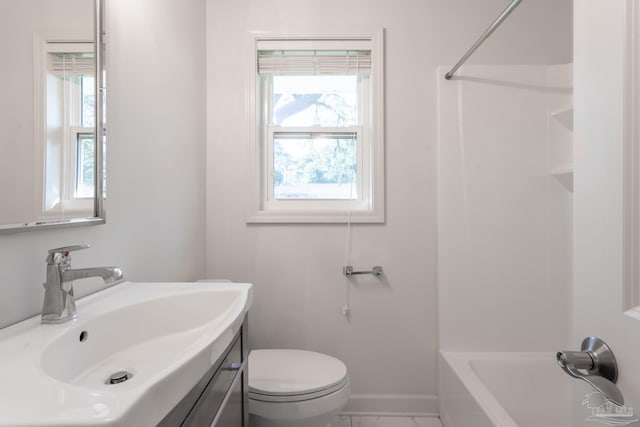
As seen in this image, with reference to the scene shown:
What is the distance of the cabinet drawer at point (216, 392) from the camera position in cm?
61

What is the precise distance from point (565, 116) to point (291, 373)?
1.77 meters

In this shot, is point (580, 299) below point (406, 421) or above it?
above

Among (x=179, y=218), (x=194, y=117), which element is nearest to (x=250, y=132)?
(x=194, y=117)

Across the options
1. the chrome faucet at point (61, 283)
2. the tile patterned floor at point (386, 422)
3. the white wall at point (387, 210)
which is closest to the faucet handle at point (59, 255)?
the chrome faucet at point (61, 283)

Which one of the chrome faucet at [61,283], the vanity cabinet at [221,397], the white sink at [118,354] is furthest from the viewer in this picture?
the chrome faucet at [61,283]

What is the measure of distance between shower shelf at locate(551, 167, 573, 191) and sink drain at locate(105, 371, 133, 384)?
1891 millimetres

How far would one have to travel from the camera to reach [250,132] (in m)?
1.68

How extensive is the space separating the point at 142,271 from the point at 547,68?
211 centimetres

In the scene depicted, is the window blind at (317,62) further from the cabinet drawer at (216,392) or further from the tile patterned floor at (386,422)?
the tile patterned floor at (386,422)

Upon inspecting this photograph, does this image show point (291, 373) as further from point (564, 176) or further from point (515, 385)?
point (564, 176)

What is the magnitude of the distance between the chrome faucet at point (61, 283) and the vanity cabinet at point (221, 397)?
31 centimetres

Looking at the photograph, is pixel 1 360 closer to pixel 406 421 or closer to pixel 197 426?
pixel 197 426

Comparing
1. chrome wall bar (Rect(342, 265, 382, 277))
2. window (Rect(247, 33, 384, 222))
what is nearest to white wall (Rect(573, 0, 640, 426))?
chrome wall bar (Rect(342, 265, 382, 277))

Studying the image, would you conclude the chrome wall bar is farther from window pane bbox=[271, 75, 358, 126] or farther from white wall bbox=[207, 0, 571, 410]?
window pane bbox=[271, 75, 358, 126]
